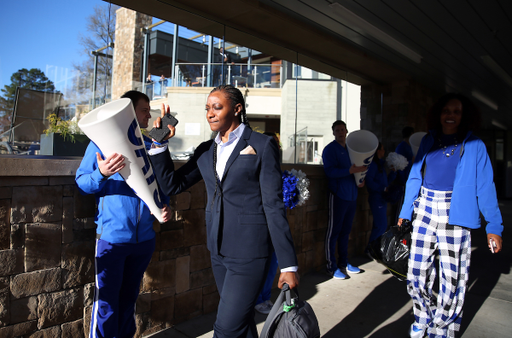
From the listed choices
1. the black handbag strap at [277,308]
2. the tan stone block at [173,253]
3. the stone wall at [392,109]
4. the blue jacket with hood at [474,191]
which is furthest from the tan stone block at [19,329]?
the stone wall at [392,109]

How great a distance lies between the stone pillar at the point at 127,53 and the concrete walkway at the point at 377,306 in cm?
220

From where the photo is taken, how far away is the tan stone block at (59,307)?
7.23 feet

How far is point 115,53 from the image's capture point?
3.21m

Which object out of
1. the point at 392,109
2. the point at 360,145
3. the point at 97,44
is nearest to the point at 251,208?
the point at 97,44

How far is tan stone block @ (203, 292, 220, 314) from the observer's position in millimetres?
3230

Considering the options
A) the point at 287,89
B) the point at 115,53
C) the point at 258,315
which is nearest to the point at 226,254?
the point at 258,315

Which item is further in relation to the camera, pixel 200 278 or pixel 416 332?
pixel 200 278

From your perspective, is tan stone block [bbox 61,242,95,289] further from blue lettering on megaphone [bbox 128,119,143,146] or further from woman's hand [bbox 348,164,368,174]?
woman's hand [bbox 348,164,368,174]

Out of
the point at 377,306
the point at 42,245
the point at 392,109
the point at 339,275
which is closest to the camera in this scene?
the point at 42,245

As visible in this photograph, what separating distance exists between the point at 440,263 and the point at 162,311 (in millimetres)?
2219

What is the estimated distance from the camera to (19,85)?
8.57 ft

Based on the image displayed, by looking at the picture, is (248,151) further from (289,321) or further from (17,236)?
(17,236)

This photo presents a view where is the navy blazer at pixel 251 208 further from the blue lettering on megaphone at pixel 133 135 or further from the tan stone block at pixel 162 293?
the tan stone block at pixel 162 293

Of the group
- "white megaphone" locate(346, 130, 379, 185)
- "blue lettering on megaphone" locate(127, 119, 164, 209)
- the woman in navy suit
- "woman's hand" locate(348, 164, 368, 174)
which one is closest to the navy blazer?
the woman in navy suit
